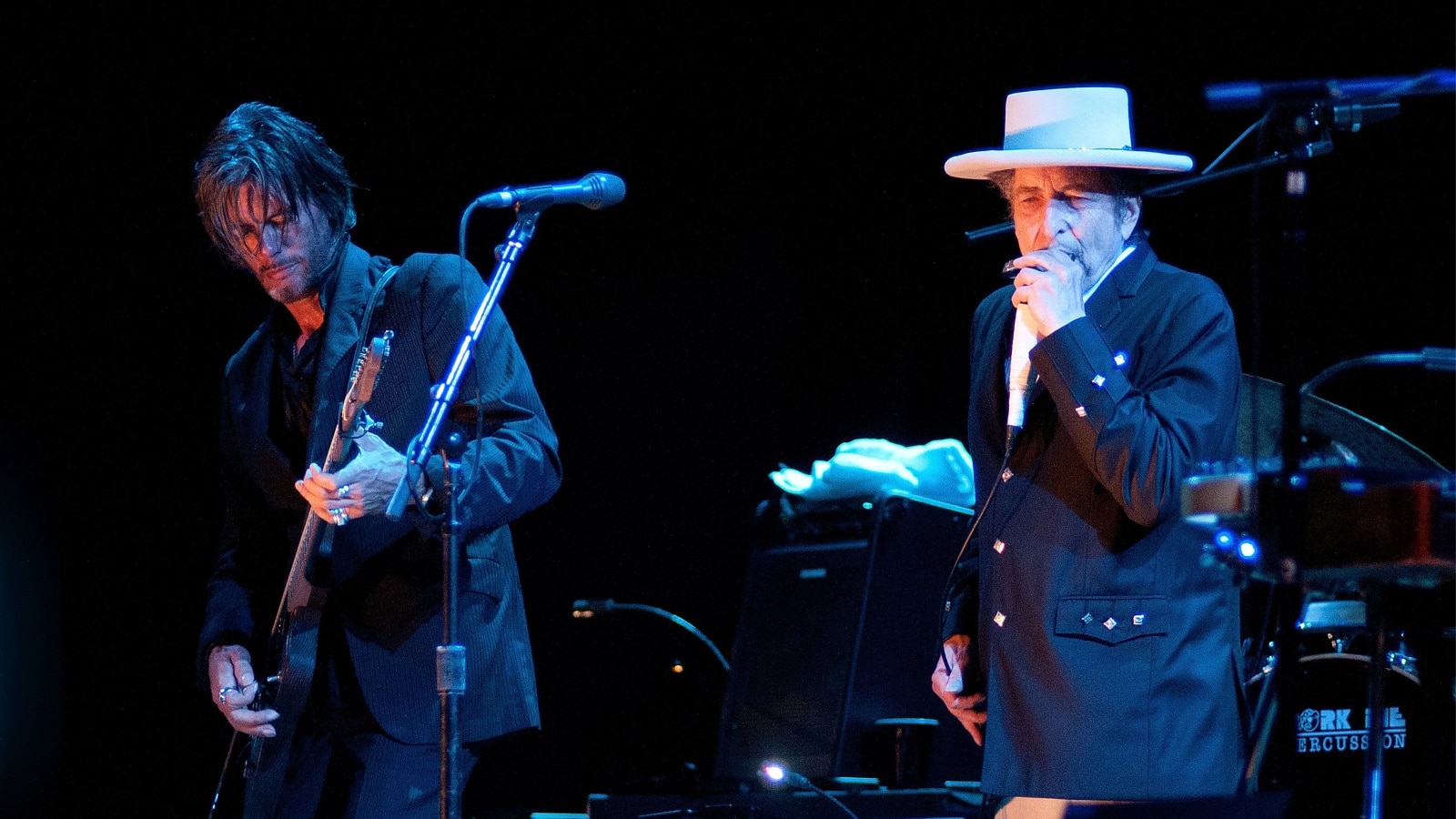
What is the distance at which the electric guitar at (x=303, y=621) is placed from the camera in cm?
267

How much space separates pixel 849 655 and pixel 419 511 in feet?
6.73

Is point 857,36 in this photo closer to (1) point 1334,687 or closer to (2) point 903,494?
(2) point 903,494

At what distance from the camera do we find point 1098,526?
2.22m

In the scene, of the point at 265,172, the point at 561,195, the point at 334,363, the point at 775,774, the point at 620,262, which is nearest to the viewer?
the point at 561,195

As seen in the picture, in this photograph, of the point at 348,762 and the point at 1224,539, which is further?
the point at 348,762

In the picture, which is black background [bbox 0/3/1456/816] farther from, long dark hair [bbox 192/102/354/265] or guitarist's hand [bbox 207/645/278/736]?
long dark hair [bbox 192/102/354/265]

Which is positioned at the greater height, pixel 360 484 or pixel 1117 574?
pixel 360 484

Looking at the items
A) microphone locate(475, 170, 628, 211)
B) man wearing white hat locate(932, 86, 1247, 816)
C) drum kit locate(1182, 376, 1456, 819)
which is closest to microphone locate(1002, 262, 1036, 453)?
man wearing white hat locate(932, 86, 1247, 816)

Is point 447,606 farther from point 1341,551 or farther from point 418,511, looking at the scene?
point 1341,551

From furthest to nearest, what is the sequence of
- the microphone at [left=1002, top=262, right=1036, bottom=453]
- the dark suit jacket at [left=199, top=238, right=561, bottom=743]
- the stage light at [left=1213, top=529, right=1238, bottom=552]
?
the dark suit jacket at [left=199, top=238, right=561, bottom=743] < the microphone at [left=1002, top=262, right=1036, bottom=453] < the stage light at [left=1213, top=529, right=1238, bottom=552]

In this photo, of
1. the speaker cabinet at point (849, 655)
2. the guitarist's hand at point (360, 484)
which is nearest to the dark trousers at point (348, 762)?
the guitarist's hand at point (360, 484)

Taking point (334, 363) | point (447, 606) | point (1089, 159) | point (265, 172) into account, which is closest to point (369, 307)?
point (334, 363)

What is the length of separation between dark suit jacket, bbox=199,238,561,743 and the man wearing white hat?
0.82 meters

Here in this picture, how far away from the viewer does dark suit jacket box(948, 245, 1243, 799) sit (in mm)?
2113
